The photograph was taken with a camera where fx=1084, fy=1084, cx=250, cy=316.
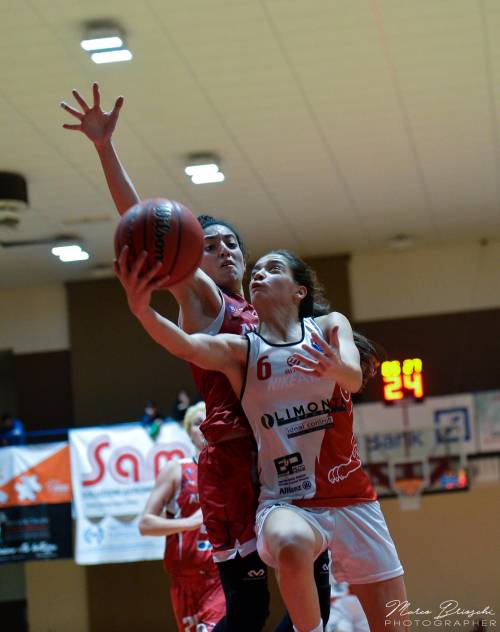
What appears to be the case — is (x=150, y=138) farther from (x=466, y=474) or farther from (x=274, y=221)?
(x=466, y=474)

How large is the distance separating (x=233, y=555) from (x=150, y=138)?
5.47 meters

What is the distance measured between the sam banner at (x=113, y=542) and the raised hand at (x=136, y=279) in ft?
28.9

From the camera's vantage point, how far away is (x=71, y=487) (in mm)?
12062

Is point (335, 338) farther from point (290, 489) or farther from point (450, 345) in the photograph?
point (450, 345)

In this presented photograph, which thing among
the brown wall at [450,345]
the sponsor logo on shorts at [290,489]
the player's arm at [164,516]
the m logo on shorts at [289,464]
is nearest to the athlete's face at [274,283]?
the m logo on shorts at [289,464]

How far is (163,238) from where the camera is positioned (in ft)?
11.1

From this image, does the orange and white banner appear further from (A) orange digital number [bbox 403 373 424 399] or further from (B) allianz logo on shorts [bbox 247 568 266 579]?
(B) allianz logo on shorts [bbox 247 568 266 579]

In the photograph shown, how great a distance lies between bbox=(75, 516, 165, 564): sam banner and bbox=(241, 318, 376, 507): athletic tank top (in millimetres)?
8220

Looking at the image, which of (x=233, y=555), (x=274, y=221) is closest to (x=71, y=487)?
(x=274, y=221)

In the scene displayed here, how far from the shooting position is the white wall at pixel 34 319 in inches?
571

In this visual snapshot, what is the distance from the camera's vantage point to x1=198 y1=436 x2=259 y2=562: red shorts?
391cm

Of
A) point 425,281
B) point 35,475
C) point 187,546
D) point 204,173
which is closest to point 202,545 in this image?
point 187,546

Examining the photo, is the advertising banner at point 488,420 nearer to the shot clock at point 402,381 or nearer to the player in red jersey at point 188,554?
the shot clock at point 402,381

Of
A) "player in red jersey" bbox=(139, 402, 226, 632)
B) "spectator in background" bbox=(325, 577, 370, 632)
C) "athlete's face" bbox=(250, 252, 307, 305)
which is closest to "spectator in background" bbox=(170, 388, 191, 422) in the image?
"spectator in background" bbox=(325, 577, 370, 632)
